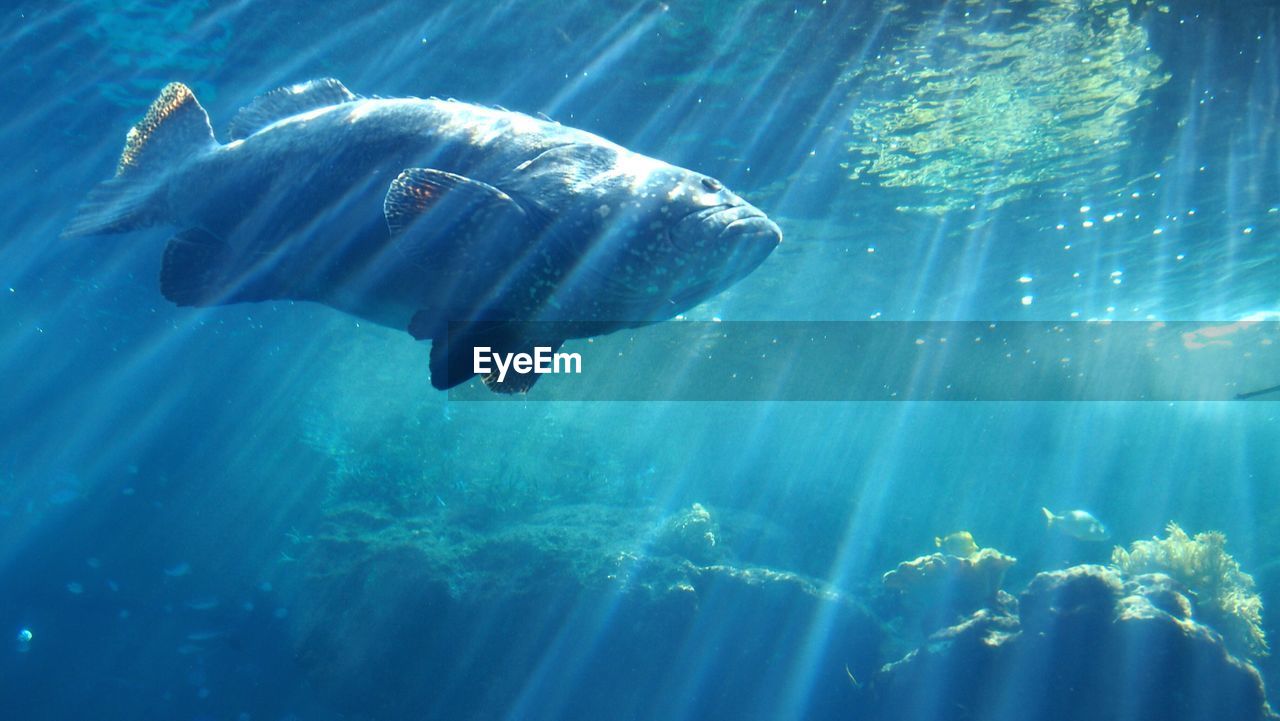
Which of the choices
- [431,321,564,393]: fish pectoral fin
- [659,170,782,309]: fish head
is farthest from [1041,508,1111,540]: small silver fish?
[431,321,564,393]: fish pectoral fin

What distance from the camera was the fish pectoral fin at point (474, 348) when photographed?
2.24m

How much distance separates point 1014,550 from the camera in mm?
31953

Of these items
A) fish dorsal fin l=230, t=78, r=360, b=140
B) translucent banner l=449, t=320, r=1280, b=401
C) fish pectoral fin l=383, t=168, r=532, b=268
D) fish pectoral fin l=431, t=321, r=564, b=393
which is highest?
fish dorsal fin l=230, t=78, r=360, b=140

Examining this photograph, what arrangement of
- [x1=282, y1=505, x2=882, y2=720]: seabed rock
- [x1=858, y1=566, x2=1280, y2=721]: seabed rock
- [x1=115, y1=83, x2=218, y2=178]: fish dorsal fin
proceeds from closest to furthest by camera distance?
[x1=115, y1=83, x2=218, y2=178]: fish dorsal fin < [x1=858, y1=566, x2=1280, y2=721]: seabed rock < [x1=282, y1=505, x2=882, y2=720]: seabed rock

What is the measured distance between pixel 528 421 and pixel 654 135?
2542 cm

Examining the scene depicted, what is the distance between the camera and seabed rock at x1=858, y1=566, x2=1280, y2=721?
385 inches

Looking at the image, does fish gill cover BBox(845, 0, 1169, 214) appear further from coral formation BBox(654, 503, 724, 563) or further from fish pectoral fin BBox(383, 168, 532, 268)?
coral formation BBox(654, 503, 724, 563)

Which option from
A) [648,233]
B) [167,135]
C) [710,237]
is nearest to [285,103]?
[167,135]

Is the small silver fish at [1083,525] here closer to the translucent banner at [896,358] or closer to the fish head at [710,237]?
the translucent banner at [896,358]

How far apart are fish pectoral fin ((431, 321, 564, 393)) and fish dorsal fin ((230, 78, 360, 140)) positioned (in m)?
1.36

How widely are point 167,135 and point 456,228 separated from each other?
6.85ft

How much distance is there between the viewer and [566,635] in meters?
13.4

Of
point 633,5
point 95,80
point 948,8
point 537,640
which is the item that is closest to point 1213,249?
point 948,8

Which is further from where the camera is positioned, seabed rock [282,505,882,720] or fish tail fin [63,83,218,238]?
seabed rock [282,505,882,720]
